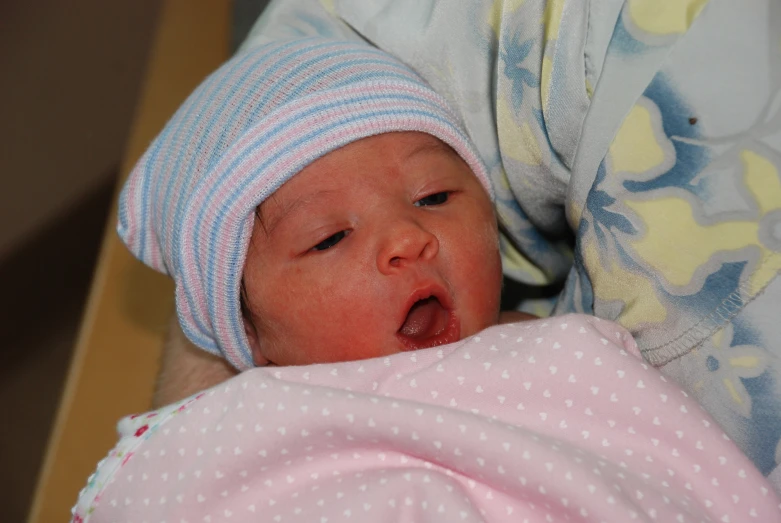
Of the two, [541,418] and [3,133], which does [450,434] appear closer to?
[541,418]

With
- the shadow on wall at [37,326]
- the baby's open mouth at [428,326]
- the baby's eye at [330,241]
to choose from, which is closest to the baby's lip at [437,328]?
the baby's open mouth at [428,326]

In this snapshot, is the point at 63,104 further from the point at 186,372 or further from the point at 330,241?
the point at 330,241

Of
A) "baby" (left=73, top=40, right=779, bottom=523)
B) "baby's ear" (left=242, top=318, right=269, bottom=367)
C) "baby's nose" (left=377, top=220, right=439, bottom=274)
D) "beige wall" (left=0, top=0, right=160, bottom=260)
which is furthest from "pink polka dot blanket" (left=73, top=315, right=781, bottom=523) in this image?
"beige wall" (left=0, top=0, right=160, bottom=260)

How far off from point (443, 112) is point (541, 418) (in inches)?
16.2

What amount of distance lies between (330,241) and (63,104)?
2008 millimetres

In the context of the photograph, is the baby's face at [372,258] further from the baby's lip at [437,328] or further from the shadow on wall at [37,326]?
the shadow on wall at [37,326]

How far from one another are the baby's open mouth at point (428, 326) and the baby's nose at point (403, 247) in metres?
0.05

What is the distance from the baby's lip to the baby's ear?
229mm

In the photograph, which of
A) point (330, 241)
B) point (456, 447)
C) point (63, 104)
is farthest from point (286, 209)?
point (63, 104)

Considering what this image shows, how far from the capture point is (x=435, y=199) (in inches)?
37.5

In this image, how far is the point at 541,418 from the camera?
0.73 meters

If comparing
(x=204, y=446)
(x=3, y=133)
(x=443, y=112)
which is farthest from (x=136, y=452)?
(x=3, y=133)

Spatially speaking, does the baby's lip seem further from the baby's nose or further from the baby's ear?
the baby's ear

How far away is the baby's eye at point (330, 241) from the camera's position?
903 mm
